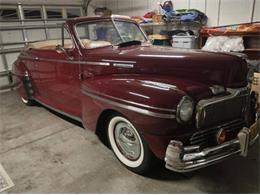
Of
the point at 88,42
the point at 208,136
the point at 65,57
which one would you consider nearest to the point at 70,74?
the point at 65,57

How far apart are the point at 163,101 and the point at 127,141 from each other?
714 millimetres

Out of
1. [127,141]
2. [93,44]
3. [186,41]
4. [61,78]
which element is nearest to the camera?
[127,141]

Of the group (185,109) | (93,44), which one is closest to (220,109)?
(185,109)

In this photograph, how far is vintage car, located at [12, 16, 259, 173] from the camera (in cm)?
168

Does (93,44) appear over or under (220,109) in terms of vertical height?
over

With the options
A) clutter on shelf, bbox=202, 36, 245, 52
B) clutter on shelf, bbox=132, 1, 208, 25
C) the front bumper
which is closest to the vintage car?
the front bumper

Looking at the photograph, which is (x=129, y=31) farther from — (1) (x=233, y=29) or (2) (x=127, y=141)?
(1) (x=233, y=29)

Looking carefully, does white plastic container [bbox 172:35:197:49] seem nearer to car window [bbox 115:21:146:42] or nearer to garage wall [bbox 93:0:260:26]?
garage wall [bbox 93:0:260:26]

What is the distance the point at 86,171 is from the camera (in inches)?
88.3

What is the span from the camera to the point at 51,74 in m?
3.21

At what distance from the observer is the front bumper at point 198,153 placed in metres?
1.64

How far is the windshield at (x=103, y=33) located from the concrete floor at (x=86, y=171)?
1.23m

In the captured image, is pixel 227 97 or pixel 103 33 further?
pixel 103 33

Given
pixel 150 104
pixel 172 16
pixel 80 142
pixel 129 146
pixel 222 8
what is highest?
pixel 222 8
